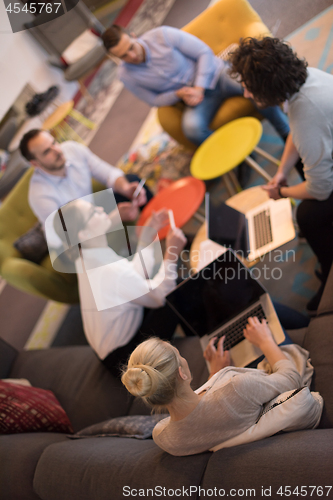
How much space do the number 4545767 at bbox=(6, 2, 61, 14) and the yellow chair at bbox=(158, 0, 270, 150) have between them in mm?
1330

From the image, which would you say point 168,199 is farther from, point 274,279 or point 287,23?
point 287,23

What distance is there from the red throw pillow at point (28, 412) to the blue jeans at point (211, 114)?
74.0 inches

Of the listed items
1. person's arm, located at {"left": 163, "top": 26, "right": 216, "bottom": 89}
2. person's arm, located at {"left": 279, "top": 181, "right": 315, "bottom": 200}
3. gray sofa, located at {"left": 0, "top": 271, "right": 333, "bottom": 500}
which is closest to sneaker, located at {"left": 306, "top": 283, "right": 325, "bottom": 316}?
gray sofa, located at {"left": 0, "top": 271, "right": 333, "bottom": 500}

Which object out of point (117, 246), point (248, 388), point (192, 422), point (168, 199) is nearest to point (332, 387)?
point (248, 388)

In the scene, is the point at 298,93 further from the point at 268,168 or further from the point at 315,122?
the point at 268,168

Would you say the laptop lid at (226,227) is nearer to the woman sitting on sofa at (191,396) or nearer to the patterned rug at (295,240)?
the patterned rug at (295,240)

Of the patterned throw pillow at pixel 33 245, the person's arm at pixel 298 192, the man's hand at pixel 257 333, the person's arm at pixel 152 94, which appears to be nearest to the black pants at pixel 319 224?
the person's arm at pixel 298 192

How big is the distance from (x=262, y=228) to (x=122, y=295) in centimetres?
74

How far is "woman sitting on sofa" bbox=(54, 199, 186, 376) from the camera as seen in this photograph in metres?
1.29

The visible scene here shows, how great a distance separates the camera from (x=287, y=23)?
1969mm

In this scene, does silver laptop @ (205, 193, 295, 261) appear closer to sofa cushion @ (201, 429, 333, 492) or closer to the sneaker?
the sneaker

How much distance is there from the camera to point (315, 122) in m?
1.27

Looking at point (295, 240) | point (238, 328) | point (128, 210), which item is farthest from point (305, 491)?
point (128, 210)

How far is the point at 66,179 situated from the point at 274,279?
1.47 metres
